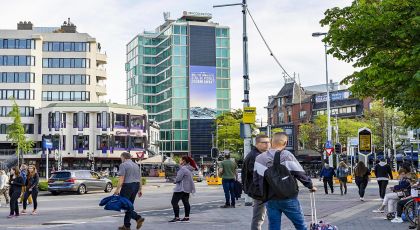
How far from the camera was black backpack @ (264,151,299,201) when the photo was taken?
26.4ft

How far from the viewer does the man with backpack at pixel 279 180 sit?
8.06 meters

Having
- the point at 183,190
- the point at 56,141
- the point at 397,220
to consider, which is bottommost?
the point at 397,220

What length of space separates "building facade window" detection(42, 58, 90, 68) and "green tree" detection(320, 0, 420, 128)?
230 ft

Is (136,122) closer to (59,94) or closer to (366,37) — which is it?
(59,94)

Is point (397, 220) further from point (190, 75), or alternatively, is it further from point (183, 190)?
point (190, 75)

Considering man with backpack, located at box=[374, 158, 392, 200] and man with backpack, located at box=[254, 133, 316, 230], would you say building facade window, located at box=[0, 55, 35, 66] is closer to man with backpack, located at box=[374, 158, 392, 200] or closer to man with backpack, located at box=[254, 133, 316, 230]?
man with backpack, located at box=[374, 158, 392, 200]

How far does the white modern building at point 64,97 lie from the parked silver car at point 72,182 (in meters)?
43.8

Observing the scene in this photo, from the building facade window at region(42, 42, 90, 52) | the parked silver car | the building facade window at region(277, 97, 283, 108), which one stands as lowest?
the parked silver car

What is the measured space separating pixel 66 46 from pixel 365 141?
66.2 m

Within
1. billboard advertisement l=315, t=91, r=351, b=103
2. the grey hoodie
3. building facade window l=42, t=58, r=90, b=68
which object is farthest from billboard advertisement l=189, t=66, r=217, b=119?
the grey hoodie

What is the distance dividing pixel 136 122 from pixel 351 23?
67.1 m

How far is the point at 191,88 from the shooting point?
119m

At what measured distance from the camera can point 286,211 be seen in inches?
324

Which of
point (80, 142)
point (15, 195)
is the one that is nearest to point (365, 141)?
point (15, 195)
